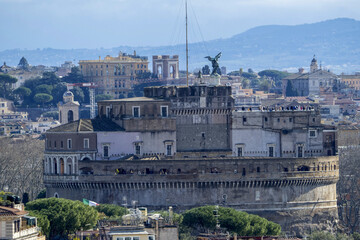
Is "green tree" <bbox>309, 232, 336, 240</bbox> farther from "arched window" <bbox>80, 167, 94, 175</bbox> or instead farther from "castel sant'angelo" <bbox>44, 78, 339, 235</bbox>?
"arched window" <bbox>80, 167, 94, 175</bbox>

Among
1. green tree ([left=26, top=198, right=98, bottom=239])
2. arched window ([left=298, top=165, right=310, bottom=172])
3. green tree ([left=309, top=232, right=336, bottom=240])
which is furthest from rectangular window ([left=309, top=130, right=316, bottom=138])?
green tree ([left=26, top=198, right=98, bottom=239])

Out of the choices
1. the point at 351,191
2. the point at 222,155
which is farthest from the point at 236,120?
the point at 351,191

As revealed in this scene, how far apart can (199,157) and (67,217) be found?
27451 millimetres

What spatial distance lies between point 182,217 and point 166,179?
49.2ft

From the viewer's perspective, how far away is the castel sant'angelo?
122m

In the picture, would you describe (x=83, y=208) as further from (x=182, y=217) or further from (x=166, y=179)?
(x=166, y=179)

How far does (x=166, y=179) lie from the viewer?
12219cm

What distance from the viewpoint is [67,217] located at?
337ft

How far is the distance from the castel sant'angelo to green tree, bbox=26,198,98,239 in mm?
17559

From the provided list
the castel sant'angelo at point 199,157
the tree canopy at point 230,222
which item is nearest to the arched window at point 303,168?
the castel sant'angelo at point 199,157

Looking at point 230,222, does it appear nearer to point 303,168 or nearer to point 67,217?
point 67,217

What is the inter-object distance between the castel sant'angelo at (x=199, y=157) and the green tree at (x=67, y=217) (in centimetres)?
1756

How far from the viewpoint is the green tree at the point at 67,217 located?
101625 mm

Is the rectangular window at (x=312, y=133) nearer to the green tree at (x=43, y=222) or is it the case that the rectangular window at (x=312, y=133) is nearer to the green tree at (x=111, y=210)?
the green tree at (x=111, y=210)
